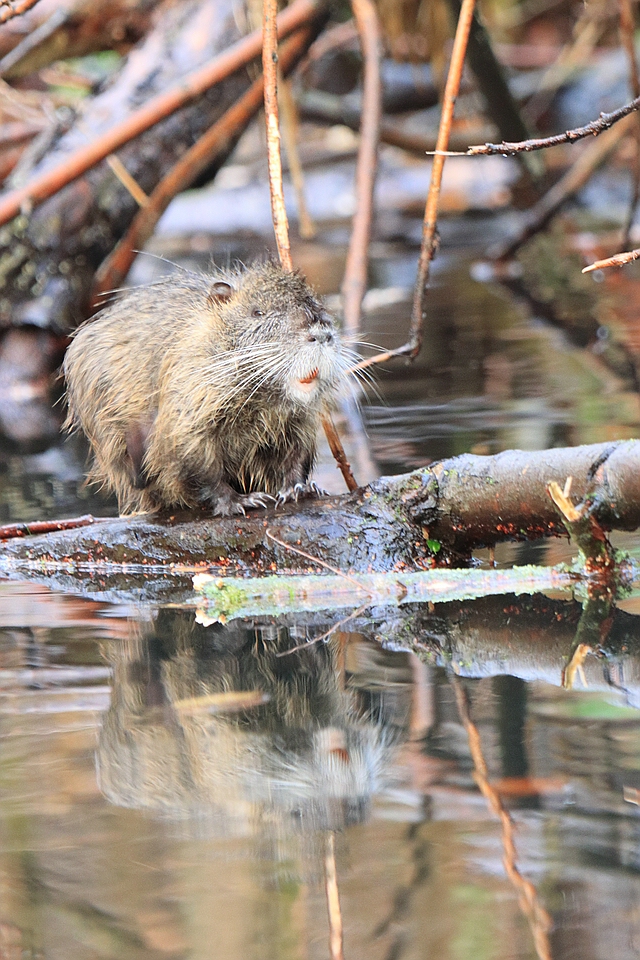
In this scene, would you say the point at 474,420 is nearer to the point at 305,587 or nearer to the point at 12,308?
the point at 305,587

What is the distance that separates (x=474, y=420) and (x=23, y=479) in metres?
1.85

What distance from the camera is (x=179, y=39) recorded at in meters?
7.58

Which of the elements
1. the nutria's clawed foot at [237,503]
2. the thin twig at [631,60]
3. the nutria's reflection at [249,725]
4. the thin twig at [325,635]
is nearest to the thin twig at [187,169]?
the thin twig at [631,60]

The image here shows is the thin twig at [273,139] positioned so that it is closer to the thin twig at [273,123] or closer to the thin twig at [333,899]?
the thin twig at [273,123]

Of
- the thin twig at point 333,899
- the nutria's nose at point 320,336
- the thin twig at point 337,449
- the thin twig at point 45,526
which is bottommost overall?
the thin twig at point 333,899

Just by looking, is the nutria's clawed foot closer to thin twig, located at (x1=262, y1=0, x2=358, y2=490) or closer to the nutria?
the nutria

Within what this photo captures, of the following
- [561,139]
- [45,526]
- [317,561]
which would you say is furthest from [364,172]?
[561,139]

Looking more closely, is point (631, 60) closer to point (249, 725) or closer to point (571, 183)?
point (571, 183)

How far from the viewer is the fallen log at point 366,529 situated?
3260 millimetres

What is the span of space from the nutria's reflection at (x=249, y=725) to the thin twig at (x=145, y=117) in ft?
11.3

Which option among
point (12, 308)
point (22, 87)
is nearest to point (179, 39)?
point (12, 308)

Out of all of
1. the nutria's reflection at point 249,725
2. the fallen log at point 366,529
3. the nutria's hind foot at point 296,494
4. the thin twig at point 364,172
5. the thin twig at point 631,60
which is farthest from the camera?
the thin twig at point 631,60

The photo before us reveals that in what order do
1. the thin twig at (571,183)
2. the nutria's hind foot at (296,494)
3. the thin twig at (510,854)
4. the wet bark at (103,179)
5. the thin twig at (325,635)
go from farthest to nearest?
the thin twig at (571,183)
the wet bark at (103,179)
the nutria's hind foot at (296,494)
the thin twig at (325,635)
the thin twig at (510,854)

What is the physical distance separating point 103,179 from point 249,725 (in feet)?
17.9
